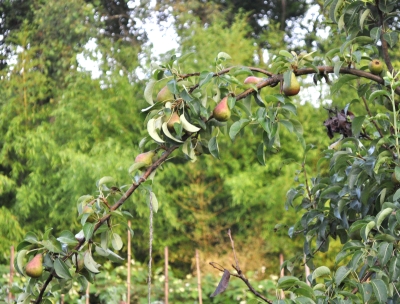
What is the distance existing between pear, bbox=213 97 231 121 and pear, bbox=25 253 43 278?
435 millimetres

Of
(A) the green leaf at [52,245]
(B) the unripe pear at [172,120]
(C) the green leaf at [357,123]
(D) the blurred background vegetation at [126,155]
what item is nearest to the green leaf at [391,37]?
(C) the green leaf at [357,123]

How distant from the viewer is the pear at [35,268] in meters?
1.31

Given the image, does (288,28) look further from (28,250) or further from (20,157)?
(28,250)

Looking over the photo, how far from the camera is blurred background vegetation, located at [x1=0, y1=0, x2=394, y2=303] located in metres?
5.16

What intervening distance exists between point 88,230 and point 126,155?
3.78 m

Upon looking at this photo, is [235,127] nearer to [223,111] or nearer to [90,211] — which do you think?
[223,111]

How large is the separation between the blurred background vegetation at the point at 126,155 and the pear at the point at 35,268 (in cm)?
342

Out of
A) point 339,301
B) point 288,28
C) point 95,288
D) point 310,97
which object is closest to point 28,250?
point 339,301

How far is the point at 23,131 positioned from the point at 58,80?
2.83 ft

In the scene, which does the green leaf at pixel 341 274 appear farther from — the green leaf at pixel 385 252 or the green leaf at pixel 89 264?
the green leaf at pixel 89 264

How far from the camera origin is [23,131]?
6082 millimetres

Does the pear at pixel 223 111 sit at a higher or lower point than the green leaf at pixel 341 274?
higher

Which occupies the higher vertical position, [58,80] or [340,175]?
[340,175]

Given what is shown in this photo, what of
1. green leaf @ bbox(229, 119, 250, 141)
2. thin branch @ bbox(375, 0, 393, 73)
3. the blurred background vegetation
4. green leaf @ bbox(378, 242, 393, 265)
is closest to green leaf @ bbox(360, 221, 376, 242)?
green leaf @ bbox(378, 242, 393, 265)
